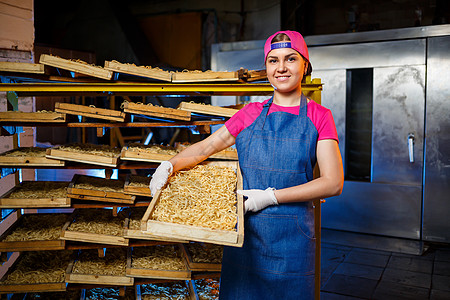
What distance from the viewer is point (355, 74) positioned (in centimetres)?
609

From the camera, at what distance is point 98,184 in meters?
3.09

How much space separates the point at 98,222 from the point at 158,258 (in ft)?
2.03

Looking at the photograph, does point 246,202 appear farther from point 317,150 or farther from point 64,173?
point 64,173

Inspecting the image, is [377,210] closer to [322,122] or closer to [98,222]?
[322,122]

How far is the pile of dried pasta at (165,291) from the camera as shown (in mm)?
3088

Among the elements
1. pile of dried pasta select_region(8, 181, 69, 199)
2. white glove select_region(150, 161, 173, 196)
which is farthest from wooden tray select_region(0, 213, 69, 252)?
white glove select_region(150, 161, 173, 196)

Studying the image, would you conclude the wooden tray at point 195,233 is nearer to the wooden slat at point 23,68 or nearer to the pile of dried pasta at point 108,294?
the wooden slat at point 23,68

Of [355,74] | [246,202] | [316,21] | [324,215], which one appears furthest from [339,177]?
[316,21]

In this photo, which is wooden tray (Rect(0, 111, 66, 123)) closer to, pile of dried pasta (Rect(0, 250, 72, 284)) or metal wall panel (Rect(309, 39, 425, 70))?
pile of dried pasta (Rect(0, 250, 72, 284))

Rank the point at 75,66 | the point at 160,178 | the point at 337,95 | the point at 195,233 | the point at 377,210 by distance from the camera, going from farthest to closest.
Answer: the point at 337,95
the point at 377,210
the point at 75,66
the point at 160,178
the point at 195,233

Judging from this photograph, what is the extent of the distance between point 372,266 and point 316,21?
16.7 feet

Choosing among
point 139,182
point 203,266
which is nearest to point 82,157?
point 139,182

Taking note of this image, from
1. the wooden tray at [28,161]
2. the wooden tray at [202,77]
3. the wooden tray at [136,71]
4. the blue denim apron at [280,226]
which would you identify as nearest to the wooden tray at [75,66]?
the wooden tray at [136,71]

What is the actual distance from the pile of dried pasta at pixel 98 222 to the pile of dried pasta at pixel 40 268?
1.37ft
